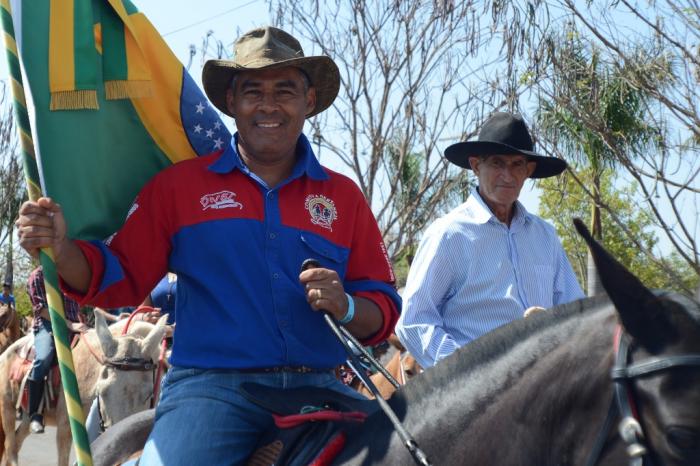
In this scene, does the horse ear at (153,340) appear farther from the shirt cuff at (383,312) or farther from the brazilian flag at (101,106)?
the shirt cuff at (383,312)

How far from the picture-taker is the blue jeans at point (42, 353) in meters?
10.1

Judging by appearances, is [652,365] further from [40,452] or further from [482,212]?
[40,452]

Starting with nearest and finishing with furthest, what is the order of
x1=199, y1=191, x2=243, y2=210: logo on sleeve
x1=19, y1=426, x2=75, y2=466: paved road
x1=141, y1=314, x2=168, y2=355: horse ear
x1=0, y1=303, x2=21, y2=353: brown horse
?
x1=199, y1=191, x2=243, y2=210: logo on sleeve < x1=141, y1=314, x2=168, y2=355: horse ear < x1=19, y1=426, x2=75, y2=466: paved road < x1=0, y1=303, x2=21, y2=353: brown horse

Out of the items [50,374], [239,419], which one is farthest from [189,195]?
[50,374]

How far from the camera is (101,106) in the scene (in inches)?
148

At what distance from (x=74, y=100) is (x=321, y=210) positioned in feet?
3.60

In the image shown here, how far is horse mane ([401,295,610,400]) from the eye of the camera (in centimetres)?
235

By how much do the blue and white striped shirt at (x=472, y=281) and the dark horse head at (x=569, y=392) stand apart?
1.84 meters

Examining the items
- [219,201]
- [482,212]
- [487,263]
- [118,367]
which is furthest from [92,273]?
[118,367]

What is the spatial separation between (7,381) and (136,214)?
8.38m

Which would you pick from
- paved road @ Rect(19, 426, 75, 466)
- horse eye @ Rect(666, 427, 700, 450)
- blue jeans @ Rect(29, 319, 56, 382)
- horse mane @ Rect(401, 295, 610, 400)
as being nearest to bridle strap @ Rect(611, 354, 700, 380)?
horse eye @ Rect(666, 427, 700, 450)

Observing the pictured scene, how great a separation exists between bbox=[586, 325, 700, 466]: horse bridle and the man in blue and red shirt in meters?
1.14

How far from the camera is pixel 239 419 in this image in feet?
9.70

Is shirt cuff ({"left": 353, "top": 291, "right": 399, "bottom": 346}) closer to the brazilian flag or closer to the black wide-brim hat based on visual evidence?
the brazilian flag
